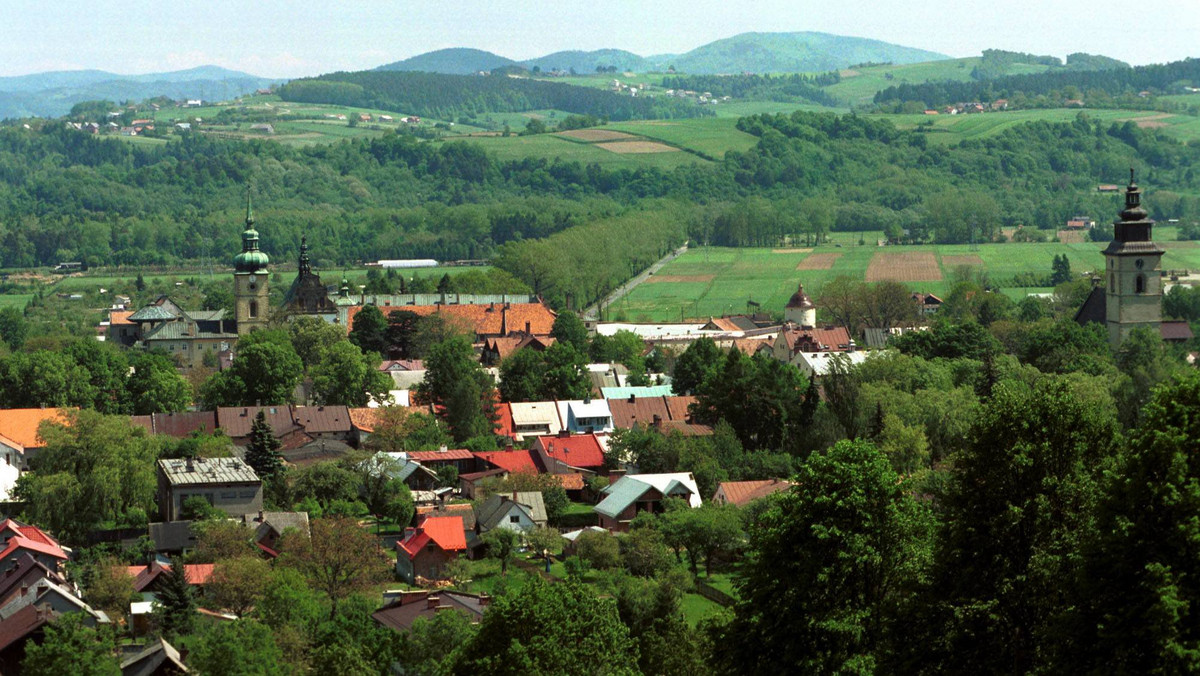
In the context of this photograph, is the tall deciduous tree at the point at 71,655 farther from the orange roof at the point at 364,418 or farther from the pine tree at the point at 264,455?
the orange roof at the point at 364,418

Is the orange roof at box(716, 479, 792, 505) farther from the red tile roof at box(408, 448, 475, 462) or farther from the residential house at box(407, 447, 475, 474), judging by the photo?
the red tile roof at box(408, 448, 475, 462)

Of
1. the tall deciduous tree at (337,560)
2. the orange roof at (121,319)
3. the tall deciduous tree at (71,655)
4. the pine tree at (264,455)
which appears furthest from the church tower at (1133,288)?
the tall deciduous tree at (71,655)

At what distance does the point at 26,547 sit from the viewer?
159 ft

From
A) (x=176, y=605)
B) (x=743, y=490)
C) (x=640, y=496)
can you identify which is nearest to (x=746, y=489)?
(x=743, y=490)

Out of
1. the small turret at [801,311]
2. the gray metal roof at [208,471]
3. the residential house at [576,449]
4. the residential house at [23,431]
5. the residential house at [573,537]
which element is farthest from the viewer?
the small turret at [801,311]

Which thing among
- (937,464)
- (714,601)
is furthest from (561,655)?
(937,464)

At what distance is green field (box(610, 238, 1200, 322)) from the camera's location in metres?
127

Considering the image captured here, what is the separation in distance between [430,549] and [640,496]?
8.35 m

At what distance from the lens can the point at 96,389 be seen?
74.6 meters

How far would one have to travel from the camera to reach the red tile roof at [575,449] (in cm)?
6406

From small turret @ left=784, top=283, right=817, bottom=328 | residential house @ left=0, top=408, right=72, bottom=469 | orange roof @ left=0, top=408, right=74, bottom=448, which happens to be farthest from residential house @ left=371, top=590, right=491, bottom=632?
small turret @ left=784, top=283, right=817, bottom=328

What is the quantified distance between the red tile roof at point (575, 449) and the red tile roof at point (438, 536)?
38.8 ft

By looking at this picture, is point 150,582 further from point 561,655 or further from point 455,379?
point 455,379

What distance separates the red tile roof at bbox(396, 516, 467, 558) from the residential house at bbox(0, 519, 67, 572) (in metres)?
8.69
